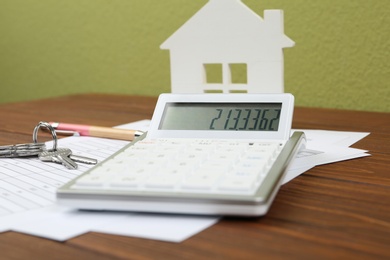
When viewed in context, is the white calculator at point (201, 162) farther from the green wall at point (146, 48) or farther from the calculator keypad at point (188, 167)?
the green wall at point (146, 48)

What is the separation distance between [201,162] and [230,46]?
1.21 feet

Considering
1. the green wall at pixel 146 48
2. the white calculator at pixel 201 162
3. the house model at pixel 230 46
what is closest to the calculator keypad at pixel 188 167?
the white calculator at pixel 201 162

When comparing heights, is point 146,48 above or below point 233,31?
below

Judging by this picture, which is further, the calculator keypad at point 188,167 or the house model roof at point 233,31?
the house model roof at point 233,31

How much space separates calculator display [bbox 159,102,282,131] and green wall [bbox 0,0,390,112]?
50 centimetres

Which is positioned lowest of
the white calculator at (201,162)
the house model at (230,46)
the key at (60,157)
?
the key at (60,157)

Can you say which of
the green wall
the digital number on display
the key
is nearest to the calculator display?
the digital number on display

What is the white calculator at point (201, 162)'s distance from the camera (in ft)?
1.51

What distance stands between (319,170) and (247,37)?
295mm

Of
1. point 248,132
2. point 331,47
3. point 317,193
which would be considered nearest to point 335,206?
point 317,193

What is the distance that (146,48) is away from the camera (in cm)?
141

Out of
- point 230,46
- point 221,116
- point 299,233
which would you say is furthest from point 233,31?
point 299,233

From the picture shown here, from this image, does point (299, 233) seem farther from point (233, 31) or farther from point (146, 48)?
point (146, 48)

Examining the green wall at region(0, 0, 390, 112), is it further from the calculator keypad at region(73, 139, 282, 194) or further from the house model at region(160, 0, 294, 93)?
the calculator keypad at region(73, 139, 282, 194)
